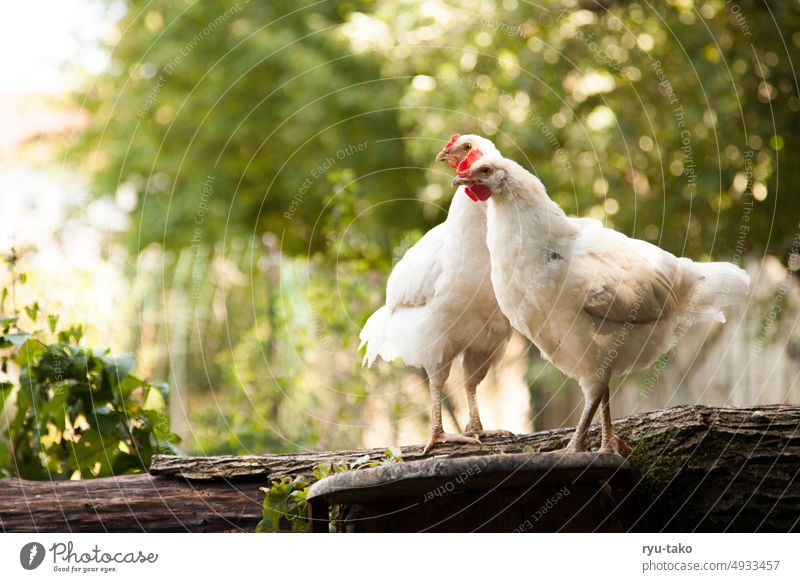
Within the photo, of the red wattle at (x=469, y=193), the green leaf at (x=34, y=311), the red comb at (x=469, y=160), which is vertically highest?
the red comb at (x=469, y=160)

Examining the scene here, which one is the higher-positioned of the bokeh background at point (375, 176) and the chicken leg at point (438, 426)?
A: the bokeh background at point (375, 176)

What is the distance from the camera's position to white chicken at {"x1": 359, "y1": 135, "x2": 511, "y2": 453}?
351 centimetres

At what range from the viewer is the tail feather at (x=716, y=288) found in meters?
3.27

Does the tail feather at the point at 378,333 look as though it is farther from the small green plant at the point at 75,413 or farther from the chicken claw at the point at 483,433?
the small green plant at the point at 75,413

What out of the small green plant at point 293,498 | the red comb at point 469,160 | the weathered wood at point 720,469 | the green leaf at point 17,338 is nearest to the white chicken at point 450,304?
the red comb at point 469,160

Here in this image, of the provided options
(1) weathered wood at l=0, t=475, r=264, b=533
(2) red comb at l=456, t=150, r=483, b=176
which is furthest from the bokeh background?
(2) red comb at l=456, t=150, r=483, b=176

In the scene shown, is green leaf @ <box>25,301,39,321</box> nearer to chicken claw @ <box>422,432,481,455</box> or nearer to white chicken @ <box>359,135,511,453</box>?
white chicken @ <box>359,135,511,453</box>

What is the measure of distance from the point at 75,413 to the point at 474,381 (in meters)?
1.87

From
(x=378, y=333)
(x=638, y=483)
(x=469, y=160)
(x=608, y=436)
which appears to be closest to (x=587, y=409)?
(x=608, y=436)

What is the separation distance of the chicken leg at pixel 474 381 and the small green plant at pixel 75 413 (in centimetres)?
143

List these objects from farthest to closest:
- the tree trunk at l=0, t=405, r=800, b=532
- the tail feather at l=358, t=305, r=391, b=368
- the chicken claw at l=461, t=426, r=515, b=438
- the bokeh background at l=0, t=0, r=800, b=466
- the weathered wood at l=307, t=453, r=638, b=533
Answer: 1. the bokeh background at l=0, t=0, r=800, b=466
2. the tail feather at l=358, t=305, r=391, b=368
3. the chicken claw at l=461, t=426, r=515, b=438
4. the tree trunk at l=0, t=405, r=800, b=532
5. the weathered wood at l=307, t=453, r=638, b=533

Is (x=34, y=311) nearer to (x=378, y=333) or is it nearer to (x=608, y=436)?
(x=378, y=333)

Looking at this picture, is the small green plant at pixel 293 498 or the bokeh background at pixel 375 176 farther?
the bokeh background at pixel 375 176

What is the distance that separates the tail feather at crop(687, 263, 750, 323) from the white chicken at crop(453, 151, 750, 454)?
109 millimetres
